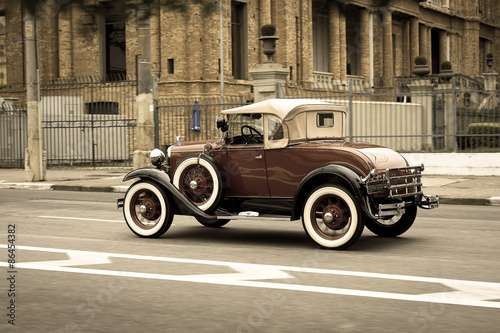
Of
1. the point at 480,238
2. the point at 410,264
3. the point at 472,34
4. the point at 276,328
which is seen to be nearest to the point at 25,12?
the point at 276,328

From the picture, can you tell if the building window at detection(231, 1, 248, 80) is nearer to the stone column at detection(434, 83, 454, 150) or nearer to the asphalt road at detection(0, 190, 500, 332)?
the stone column at detection(434, 83, 454, 150)

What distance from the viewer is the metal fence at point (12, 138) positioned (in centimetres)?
2681

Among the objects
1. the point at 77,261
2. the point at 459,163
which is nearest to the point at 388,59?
the point at 459,163

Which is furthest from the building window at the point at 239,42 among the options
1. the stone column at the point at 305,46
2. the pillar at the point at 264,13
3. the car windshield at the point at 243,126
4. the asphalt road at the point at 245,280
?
the car windshield at the point at 243,126

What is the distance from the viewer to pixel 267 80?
843 inches

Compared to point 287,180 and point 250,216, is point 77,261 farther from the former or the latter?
point 287,180

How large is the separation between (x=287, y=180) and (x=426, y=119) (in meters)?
15.0

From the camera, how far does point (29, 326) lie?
17.5 ft

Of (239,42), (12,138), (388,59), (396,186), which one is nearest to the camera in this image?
(396,186)

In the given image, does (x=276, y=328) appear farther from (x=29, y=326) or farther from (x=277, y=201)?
(x=277, y=201)

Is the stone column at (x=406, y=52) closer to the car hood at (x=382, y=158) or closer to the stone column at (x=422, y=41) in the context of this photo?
the stone column at (x=422, y=41)

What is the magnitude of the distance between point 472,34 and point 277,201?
54.3 m

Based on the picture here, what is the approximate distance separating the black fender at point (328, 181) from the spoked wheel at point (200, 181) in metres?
1.03

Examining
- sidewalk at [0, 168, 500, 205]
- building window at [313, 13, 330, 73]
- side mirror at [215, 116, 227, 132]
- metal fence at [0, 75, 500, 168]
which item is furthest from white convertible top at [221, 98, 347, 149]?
building window at [313, 13, 330, 73]
